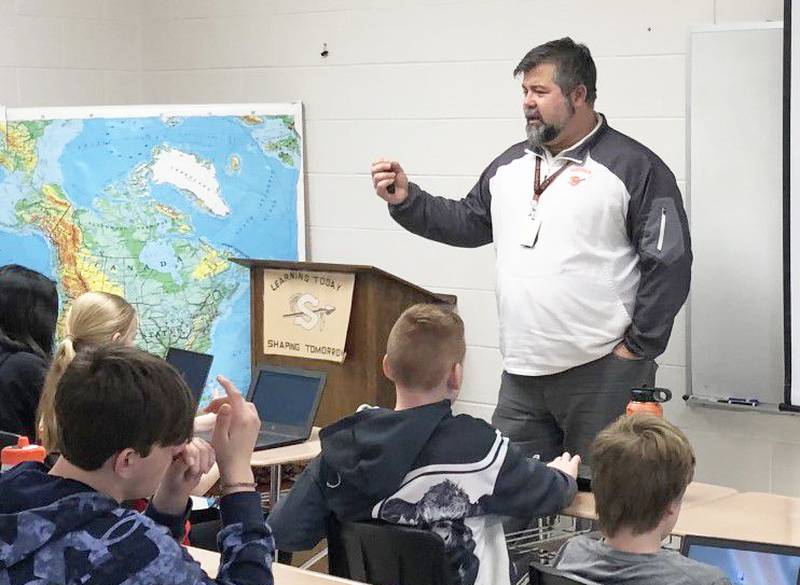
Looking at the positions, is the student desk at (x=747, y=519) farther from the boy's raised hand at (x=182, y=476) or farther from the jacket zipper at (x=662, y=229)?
the boy's raised hand at (x=182, y=476)

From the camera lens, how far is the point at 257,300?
471 centimetres

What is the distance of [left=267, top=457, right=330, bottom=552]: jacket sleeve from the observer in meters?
2.64

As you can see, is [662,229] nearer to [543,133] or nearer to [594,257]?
[594,257]

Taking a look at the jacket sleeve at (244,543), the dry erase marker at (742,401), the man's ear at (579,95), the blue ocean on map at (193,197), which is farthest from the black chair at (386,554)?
the blue ocean on map at (193,197)

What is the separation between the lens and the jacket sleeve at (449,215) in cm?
422

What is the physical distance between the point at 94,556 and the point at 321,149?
3.77 meters

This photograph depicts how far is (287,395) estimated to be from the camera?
12.5 feet

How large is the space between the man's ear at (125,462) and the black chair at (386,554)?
81 cm

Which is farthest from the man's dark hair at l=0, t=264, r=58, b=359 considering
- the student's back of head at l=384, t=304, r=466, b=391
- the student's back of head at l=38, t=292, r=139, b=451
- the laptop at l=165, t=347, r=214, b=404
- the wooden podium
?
the student's back of head at l=384, t=304, r=466, b=391

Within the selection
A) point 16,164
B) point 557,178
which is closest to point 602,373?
point 557,178

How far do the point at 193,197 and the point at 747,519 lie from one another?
295 centimetres

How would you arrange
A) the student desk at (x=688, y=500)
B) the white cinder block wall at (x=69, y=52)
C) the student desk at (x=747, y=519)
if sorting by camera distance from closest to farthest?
the student desk at (x=747, y=519), the student desk at (x=688, y=500), the white cinder block wall at (x=69, y=52)

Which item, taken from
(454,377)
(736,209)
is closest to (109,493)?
(454,377)

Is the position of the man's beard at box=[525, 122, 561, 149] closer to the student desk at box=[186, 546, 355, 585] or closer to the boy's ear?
the boy's ear
